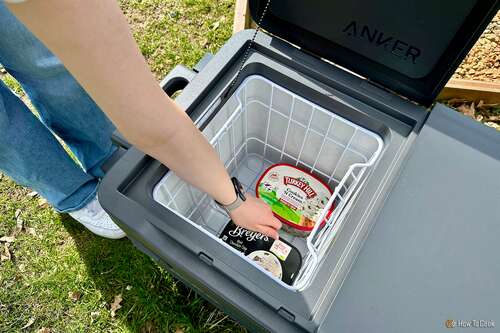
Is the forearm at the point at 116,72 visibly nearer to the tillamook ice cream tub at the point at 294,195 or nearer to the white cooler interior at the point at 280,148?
the white cooler interior at the point at 280,148

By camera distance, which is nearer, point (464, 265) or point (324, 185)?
point (464, 265)

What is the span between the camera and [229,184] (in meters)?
0.89

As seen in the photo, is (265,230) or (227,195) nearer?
(227,195)

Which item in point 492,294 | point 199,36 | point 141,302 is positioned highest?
point 199,36

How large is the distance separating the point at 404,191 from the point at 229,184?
37cm

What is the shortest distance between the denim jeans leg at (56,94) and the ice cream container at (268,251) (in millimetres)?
588

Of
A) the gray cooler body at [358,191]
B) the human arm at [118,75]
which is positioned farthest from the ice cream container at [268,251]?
the human arm at [118,75]

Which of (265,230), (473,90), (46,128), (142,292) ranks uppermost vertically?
(473,90)

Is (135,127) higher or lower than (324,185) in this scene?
lower

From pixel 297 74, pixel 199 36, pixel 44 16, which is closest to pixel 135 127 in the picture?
pixel 44 16

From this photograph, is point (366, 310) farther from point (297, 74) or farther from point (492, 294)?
point (297, 74)

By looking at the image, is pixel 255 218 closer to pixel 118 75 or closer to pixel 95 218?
pixel 118 75

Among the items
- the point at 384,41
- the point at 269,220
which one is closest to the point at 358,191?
the point at 269,220

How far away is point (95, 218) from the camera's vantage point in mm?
1562
